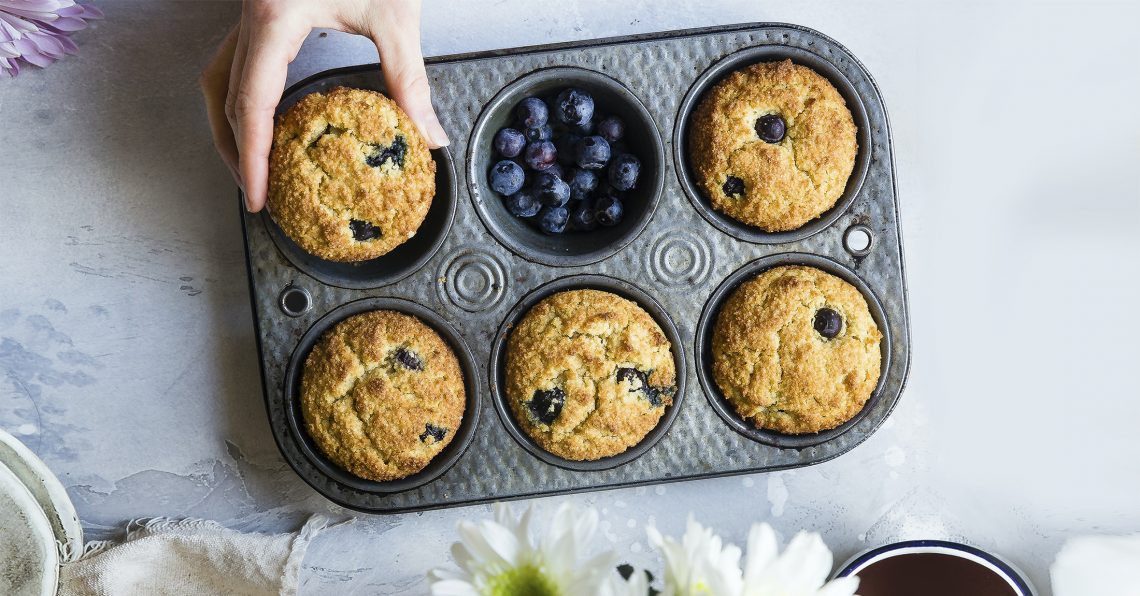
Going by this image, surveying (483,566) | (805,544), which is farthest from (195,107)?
(805,544)

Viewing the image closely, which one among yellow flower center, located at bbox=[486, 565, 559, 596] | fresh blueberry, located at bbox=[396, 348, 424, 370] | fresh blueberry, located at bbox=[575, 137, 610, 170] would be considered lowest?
yellow flower center, located at bbox=[486, 565, 559, 596]

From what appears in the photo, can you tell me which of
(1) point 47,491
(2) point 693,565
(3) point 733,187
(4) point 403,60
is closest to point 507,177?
(4) point 403,60

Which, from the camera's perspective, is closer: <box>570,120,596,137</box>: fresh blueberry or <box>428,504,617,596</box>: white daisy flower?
<box>428,504,617,596</box>: white daisy flower

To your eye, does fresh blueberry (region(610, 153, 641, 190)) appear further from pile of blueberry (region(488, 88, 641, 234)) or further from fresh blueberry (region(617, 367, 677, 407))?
fresh blueberry (region(617, 367, 677, 407))

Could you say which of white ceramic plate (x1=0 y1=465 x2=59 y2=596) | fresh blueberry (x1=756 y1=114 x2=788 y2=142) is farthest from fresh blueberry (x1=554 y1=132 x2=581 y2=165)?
white ceramic plate (x1=0 y1=465 x2=59 y2=596)

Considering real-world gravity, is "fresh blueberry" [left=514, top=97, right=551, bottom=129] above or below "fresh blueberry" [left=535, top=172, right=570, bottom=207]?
above

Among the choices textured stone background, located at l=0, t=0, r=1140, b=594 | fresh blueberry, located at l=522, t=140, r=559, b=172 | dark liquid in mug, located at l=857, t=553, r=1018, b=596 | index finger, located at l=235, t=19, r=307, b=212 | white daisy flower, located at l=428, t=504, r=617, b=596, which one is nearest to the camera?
white daisy flower, located at l=428, t=504, r=617, b=596

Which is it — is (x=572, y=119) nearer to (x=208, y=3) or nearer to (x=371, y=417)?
(x=371, y=417)
